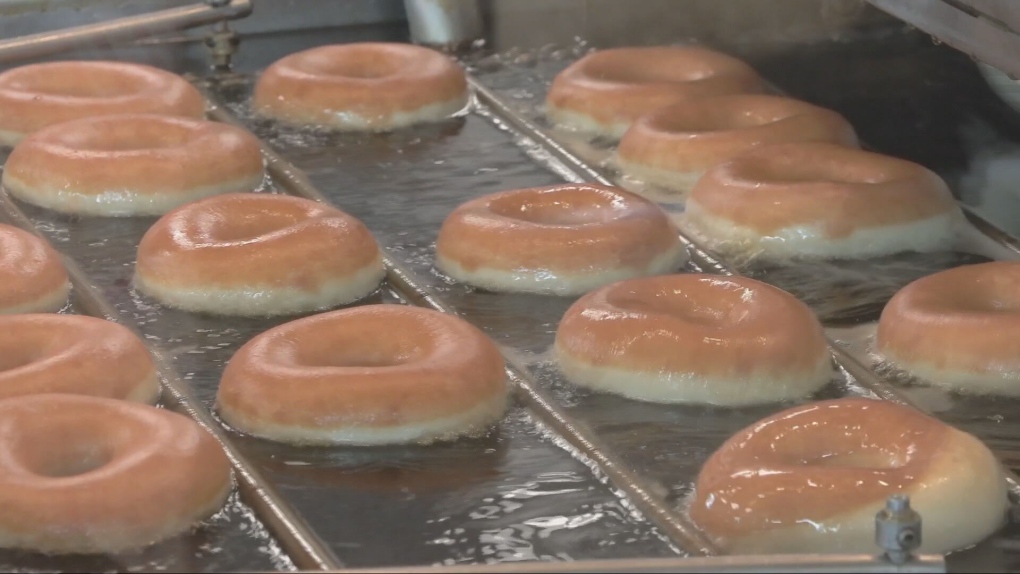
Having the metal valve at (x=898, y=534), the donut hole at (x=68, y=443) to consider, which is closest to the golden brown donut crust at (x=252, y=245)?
the donut hole at (x=68, y=443)

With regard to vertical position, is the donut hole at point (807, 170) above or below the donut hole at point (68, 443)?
above

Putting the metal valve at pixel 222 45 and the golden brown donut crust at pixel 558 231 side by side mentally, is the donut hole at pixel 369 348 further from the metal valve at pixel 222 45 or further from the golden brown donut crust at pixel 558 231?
the metal valve at pixel 222 45

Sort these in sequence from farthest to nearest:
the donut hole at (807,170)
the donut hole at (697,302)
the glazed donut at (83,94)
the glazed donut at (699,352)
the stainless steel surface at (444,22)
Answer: the stainless steel surface at (444,22) < the glazed donut at (83,94) < the donut hole at (807,170) < the donut hole at (697,302) < the glazed donut at (699,352)

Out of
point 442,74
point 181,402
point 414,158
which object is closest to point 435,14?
point 442,74

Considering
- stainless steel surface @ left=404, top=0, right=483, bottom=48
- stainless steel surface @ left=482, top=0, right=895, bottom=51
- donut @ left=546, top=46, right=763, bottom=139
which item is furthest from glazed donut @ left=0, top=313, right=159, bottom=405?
stainless steel surface @ left=482, top=0, right=895, bottom=51

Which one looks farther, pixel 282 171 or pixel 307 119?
pixel 307 119

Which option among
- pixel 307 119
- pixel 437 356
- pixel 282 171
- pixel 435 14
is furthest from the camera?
pixel 435 14

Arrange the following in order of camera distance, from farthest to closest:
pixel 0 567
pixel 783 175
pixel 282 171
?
pixel 282 171 → pixel 783 175 → pixel 0 567

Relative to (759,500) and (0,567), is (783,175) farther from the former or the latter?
(0,567)

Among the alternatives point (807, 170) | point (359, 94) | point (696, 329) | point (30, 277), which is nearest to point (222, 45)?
point (359, 94)
